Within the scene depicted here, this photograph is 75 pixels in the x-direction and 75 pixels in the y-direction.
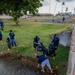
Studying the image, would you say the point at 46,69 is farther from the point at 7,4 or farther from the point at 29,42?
the point at 29,42

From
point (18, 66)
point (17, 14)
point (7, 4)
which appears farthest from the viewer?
point (18, 66)

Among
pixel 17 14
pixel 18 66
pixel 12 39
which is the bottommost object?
pixel 18 66

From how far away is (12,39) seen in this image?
2517cm

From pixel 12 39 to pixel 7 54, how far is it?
2.11m

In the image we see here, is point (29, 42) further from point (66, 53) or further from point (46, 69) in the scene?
point (46, 69)

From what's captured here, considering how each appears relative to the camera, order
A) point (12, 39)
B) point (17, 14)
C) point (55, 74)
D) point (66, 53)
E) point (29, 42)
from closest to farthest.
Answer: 1. point (17, 14)
2. point (55, 74)
3. point (66, 53)
4. point (12, 39)
5. point (29, 42)

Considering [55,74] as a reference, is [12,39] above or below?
above

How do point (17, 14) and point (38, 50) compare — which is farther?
point (38, 50)

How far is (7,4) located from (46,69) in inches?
255

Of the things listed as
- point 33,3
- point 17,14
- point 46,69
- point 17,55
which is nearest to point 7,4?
point 17,14

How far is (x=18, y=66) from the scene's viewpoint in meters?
21.1

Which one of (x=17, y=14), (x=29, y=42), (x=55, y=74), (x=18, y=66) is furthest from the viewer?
(x=29, y=42)

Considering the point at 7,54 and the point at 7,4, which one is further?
the point at 7,54

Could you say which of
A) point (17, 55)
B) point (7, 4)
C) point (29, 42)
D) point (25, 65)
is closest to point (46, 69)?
point (25, 65)
